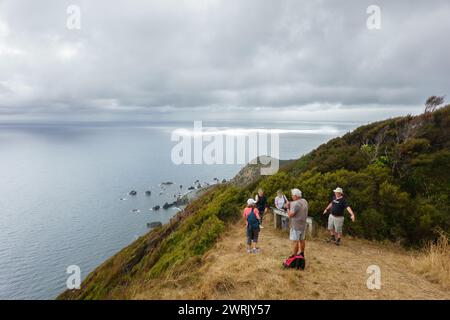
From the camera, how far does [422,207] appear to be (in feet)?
38.5

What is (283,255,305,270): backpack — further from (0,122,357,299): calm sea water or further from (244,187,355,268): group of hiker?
(0,122,357,299): calm sea water

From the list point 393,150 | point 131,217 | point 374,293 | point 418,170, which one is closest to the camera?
point 374,293

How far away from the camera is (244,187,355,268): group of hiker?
7.87 meters

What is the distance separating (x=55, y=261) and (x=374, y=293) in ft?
242

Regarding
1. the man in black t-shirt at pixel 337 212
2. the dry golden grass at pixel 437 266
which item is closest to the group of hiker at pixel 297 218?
the man in black t-shirt at pixel 337 212

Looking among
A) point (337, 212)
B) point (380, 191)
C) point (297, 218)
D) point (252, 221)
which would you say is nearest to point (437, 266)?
point (337, 212)

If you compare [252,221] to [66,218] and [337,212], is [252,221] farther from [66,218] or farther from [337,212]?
[66,218]

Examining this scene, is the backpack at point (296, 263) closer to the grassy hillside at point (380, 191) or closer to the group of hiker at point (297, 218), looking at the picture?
the group of hiker at point (297, 218)

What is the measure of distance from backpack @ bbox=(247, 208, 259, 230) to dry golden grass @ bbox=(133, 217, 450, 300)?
3.05 ft

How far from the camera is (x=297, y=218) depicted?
788cm

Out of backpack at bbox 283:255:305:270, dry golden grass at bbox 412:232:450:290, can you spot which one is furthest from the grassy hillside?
backpack at bbox 283:255:305:270

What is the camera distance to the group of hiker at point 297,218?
25.8 feet
